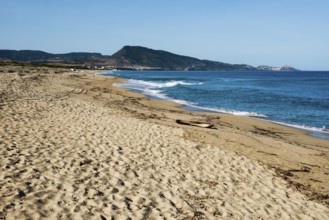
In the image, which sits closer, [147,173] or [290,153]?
[147,173]

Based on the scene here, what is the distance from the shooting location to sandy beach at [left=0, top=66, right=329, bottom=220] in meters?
6.14

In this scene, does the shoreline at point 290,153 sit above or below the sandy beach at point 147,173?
below

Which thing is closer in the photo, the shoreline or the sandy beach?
the sandy beach

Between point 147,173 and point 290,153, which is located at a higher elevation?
point 147,173

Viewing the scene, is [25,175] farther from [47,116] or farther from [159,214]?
[47,116]

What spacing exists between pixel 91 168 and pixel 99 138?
328cm

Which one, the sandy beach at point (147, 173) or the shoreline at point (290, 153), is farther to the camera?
the shoreline at point (290, 153)

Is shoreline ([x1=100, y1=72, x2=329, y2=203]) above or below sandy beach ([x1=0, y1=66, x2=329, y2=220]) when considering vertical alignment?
below

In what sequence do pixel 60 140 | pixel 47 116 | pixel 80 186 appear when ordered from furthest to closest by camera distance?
pixel 47 116 → pixel 60 140 → pixel 80 186

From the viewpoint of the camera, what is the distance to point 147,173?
8.18m

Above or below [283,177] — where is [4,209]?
above

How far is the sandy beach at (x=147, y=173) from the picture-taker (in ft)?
20.1

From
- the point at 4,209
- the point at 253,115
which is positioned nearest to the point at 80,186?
the point at 4,209

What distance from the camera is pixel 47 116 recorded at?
14398mm
